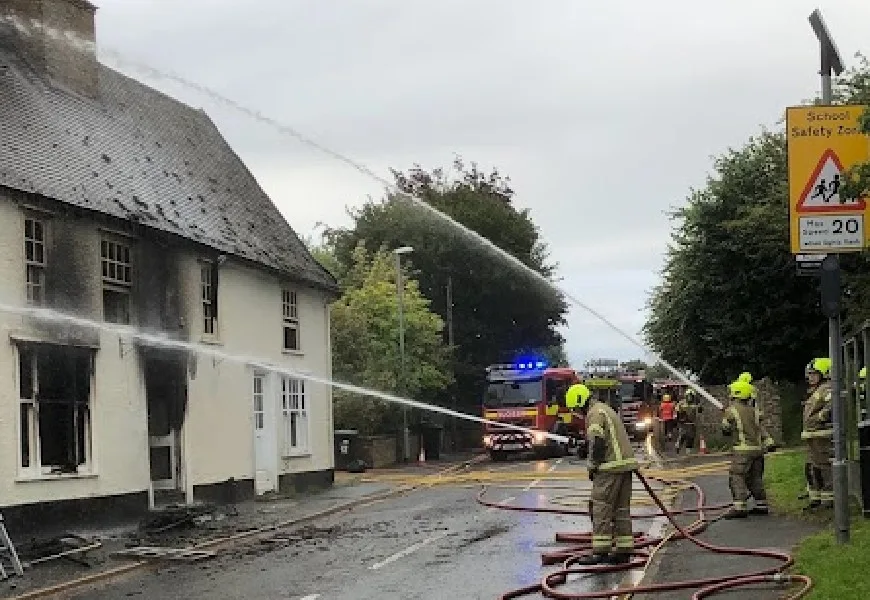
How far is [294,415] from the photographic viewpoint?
1057 inches

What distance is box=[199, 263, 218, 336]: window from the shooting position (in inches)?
883

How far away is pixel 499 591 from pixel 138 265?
11.3 meters

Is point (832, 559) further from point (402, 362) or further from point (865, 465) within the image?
point (402, 362)

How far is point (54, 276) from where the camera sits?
1753 centimetres

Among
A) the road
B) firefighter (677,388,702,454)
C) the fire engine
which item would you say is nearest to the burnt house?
the road

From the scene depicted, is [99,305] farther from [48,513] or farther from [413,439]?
[413,439]

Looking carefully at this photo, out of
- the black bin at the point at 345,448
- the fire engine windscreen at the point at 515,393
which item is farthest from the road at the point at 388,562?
the black bin at the point at 345,448

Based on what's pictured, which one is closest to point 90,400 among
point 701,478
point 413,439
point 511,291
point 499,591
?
point 499,591

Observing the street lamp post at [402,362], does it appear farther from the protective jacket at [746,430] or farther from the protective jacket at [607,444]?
the protective jacket at [607,444]

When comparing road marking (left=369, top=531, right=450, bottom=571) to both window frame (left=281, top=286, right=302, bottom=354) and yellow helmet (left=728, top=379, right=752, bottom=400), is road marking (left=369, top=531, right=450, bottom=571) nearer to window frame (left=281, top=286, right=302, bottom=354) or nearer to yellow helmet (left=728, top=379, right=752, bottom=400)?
yellow helmet (left=728, top=379, right=752, bottom=400)

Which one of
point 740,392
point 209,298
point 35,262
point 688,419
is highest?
point 35,262

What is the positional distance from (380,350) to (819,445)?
96.3 ft

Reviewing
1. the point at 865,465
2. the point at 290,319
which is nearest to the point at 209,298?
the point at 290,319

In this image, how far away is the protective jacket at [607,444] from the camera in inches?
461
